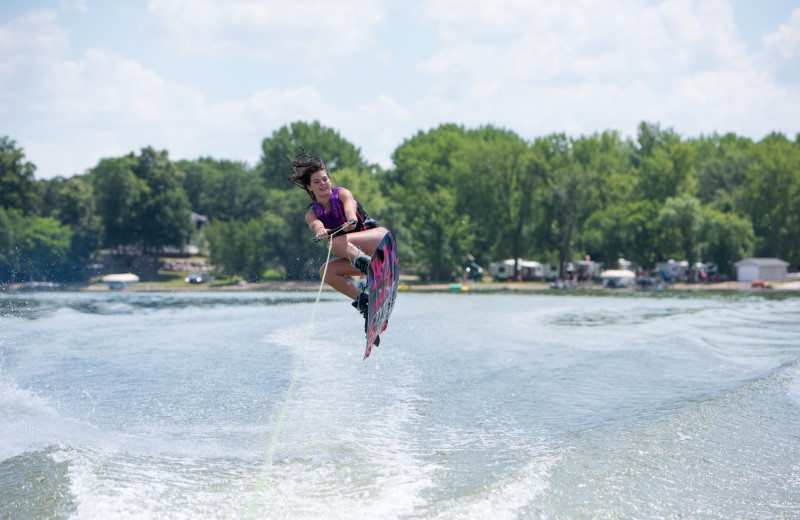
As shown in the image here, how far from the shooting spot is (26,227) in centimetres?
5812

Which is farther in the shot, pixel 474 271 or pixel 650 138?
pixel 650 138

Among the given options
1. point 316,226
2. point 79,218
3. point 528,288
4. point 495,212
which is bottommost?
point 528,288

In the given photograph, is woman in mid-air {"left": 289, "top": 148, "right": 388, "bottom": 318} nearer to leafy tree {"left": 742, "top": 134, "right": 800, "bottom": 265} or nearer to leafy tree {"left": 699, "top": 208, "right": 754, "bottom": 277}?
leafy tree {"left": 699, "top": 208, "right": 754, "bottom": 277}

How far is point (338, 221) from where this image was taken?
7629 mm

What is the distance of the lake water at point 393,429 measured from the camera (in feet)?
19.6

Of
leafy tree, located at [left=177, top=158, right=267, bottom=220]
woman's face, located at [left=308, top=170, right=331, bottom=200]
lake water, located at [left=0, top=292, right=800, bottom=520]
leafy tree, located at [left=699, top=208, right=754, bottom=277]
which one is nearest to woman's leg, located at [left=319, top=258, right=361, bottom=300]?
woman's face, located at [left=308, top=170, right=331, bottom=200]

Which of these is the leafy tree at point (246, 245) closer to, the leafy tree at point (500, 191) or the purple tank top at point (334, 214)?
the leafy tree at point (500, 191)

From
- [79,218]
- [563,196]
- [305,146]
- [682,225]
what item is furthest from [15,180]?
[682,225]

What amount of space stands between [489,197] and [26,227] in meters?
39.5

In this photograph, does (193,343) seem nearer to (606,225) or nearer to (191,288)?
(191,288)

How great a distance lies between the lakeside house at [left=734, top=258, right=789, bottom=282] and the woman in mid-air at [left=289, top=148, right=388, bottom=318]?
58.7 metres

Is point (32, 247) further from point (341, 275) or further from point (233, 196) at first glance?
point (341, 275)

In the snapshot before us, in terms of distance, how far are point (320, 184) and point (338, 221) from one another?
0.44 metres

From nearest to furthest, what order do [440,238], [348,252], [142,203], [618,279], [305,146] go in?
[348,252] < [618,279] < [440,238] < [142,203] < [305,146]
